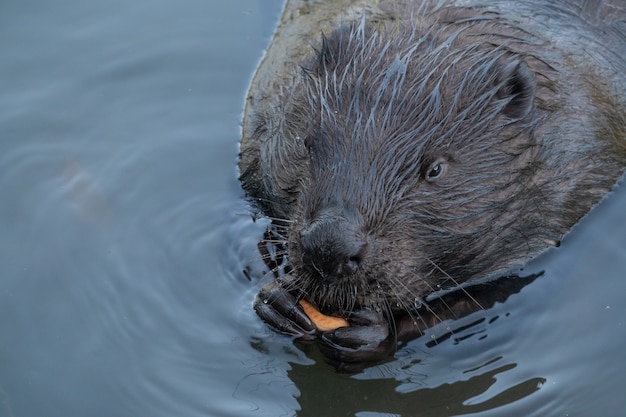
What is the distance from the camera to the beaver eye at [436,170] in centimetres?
484

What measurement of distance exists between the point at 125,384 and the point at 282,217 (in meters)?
1.22

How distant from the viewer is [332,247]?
4250 millimetres

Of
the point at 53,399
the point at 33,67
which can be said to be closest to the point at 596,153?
the point at 53,399

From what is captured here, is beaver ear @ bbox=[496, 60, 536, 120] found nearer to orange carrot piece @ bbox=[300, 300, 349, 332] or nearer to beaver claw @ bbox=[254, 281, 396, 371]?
beaver claw @ bbox=[254, 281, 396, 371]

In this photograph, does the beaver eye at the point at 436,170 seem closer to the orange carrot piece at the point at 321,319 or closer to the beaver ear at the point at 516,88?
the beaver ear at the point at 516,88

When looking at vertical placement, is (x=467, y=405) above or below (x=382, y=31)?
below

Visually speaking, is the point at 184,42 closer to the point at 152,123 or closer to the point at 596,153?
the point at 152,123

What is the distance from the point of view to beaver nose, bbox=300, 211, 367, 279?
14.0 feet

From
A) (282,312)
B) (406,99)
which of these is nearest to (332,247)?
(282,312)

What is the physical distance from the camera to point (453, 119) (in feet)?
16.0

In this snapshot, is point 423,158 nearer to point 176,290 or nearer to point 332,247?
point 332,247

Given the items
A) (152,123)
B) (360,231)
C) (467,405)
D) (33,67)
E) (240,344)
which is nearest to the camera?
(360,231)

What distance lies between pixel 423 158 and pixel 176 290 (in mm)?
1618

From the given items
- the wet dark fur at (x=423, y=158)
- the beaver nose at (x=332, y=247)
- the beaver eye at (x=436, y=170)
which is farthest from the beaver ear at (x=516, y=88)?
the beaver nose at (x=332, y=247)
